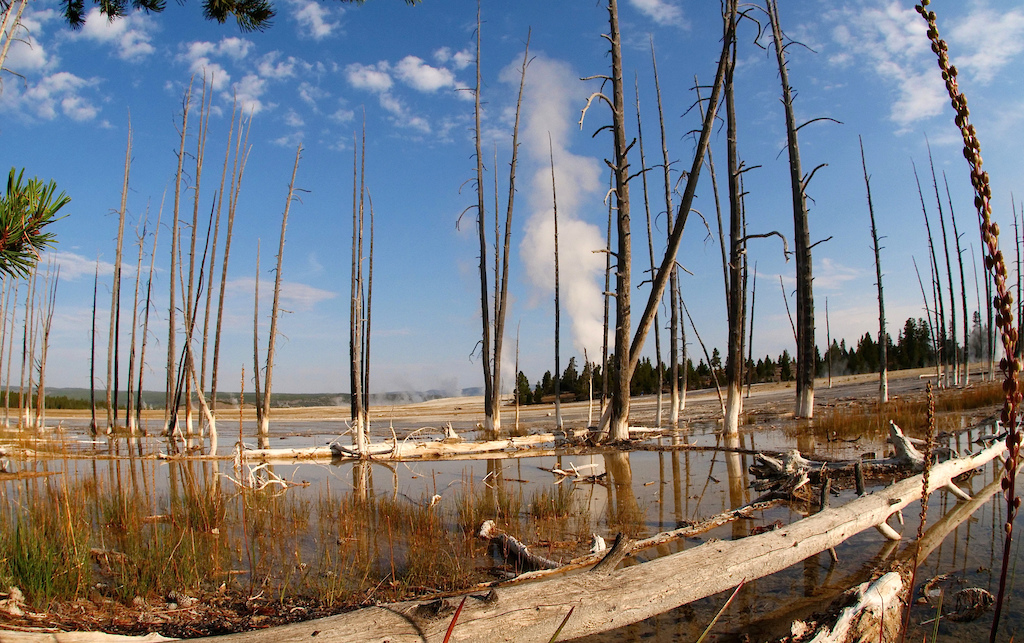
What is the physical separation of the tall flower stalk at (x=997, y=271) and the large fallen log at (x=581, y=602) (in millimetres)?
2127

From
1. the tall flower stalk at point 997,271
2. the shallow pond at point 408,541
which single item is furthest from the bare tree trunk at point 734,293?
the tall flower stalk at point 997,271

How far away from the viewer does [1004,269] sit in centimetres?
110

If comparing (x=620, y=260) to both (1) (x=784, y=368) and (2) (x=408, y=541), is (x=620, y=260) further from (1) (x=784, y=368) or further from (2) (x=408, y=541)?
(1) (x=784, y=368)

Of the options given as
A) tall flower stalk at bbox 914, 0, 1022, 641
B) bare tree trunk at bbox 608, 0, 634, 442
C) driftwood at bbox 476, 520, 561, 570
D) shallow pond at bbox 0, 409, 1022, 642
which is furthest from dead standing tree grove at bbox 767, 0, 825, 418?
tall flower stalk at bbox 914, 0, 1022, 641

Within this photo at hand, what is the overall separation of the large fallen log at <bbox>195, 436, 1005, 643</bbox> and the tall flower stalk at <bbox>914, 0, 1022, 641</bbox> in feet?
6.98

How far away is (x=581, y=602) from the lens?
9.73 feet

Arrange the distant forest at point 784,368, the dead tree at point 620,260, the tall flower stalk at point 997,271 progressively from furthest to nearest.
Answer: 1. the distant forest at point 784,368
2. the dead tree at point 620,260
3. the tall flower stalk at point 997,271

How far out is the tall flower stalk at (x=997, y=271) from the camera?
1.06m

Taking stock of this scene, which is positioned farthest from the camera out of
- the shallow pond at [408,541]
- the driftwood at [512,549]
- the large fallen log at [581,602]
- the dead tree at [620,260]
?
the dead tree at [620,260]

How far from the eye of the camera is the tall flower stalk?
1.06 metres

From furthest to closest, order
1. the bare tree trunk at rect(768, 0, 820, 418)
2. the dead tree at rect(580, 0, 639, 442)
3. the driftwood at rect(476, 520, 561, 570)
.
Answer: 1. the bare tree trunk at rect(768, 0, 820, 418)
2. the dead tree at rect(580, 0, 639, 442)
3. the driftwood at rect(476, 520, 561, 570)

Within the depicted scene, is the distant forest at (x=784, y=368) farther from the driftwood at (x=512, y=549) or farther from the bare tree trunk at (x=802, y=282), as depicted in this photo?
the driftwood at (x=512, y=549)

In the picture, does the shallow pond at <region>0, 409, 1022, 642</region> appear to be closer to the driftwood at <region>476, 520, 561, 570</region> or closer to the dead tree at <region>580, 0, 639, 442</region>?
the driftwood at <region>476, 520, 561, 570</region>

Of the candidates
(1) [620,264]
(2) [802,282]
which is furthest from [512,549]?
(2) [802,282]
